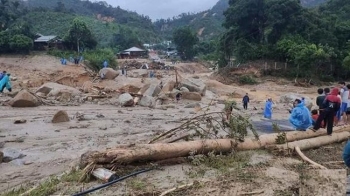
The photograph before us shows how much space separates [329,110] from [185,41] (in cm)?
5643

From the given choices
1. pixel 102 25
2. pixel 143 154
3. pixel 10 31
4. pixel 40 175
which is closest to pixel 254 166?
pixel 143 154

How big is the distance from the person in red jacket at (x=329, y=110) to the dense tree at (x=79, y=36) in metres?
37.8

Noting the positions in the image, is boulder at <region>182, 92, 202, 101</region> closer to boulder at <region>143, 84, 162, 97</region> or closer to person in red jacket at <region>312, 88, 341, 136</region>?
boulder at <region>143, 84, 162, 97</region>

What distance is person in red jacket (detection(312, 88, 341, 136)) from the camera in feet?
32.1

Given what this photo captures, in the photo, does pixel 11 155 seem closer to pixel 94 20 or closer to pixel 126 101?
pixel 126 101

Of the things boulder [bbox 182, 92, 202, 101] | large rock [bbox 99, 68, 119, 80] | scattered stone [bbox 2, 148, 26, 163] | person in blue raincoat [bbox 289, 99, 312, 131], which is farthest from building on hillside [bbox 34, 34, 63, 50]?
person in blue raincoat [bbox 289, 99, 312, 131]

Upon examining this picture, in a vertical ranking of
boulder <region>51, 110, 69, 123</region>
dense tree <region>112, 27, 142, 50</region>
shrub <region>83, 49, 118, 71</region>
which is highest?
dense tree <region>112, 27, 142, 50</region>

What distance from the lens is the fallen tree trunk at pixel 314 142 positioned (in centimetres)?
852

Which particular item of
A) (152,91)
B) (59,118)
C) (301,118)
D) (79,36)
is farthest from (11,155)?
(79,36)

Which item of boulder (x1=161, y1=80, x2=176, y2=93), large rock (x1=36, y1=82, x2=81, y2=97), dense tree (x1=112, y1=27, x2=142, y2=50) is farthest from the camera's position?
dense tree (x1=112, y1=27, x2=142, y2=50)

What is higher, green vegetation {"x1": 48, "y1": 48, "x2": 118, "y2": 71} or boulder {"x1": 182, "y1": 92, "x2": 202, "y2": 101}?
green vegetation {"x1": 48, "y1": 48, "x2": 118, "y2": 71}

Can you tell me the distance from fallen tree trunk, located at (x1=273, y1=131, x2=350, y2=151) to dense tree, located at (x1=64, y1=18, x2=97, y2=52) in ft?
125

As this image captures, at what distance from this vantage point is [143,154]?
21.0ft

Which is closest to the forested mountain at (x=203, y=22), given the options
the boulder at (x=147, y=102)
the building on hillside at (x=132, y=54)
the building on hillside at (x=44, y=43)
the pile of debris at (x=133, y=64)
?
the building on hillside at (x=132, y=54)
